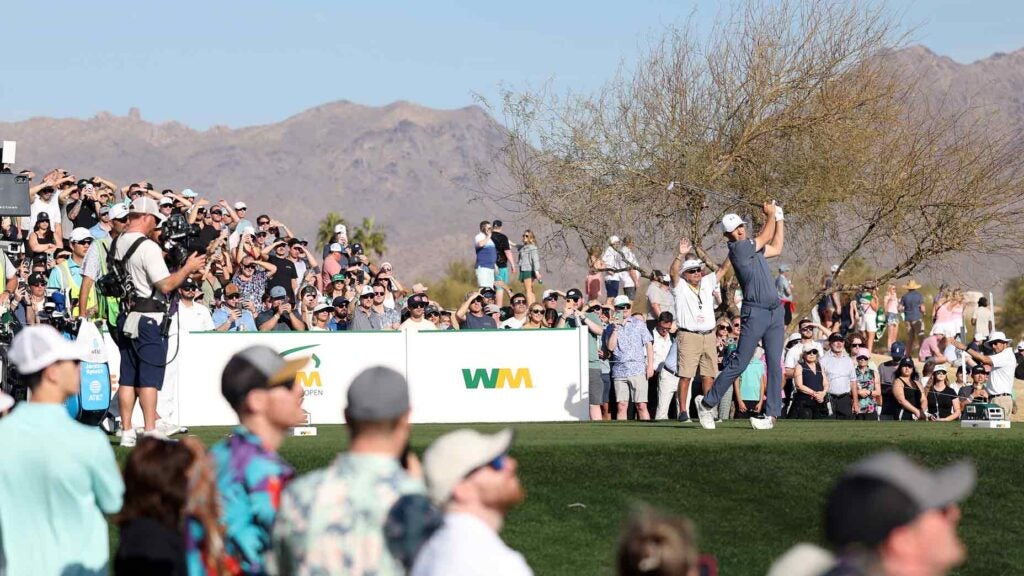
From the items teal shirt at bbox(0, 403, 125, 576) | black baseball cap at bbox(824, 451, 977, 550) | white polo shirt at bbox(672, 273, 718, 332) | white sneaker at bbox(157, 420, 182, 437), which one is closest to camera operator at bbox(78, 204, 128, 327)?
white sneaker at bbox(157, 420, 182, 437)

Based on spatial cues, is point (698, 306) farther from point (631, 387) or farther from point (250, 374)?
point (250, 374)

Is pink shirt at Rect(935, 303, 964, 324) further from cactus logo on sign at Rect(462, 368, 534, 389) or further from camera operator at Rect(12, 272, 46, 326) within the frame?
camera operator at Rect(12, 272, 46, 326)

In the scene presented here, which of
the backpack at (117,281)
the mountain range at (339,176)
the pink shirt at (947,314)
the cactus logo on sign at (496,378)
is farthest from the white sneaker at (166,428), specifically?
the mountain range at (339,176)

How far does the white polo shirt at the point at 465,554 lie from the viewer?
440cm

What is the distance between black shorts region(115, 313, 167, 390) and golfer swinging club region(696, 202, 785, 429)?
211 inches

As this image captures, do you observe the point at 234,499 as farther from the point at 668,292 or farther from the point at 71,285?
the point at 668,292

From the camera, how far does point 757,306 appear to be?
→ 561 inches

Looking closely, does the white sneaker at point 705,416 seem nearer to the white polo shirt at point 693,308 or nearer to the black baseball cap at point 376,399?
the white polo shirt at point 693,308

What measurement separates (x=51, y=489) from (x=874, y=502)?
3696mm

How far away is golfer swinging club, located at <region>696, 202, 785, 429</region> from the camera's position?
558 inches

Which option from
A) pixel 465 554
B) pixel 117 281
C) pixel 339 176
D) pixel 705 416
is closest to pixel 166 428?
pixel 117 281

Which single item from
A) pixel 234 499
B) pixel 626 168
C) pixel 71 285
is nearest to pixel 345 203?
pixel 626 168

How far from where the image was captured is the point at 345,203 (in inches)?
6826

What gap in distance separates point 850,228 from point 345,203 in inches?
5745
